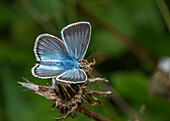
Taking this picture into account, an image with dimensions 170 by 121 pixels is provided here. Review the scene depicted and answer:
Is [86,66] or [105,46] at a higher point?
[86,66]

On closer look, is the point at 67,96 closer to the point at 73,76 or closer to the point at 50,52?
the point at 73,76

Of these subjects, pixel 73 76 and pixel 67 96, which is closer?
pixel 73 76

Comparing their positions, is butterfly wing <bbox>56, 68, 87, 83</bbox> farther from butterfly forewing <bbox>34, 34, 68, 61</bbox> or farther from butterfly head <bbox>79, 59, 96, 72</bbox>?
butterfly forewing <bbox>34, 34, 68, 61</bbox>

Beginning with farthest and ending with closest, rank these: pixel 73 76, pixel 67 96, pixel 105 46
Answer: pixel 105 46 → pixel 67 96 → pixel 73 76

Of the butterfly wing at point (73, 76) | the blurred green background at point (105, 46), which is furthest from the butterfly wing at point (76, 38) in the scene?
the blurred green background at point (105, 46)

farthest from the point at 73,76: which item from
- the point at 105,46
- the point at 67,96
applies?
the point at 105,46

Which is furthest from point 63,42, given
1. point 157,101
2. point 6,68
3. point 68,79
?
point 6,68

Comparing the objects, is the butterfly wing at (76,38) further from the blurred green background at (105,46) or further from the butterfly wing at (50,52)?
the blurred green background at (105,46)

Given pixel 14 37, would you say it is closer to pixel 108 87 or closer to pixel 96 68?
pixel 96 68
